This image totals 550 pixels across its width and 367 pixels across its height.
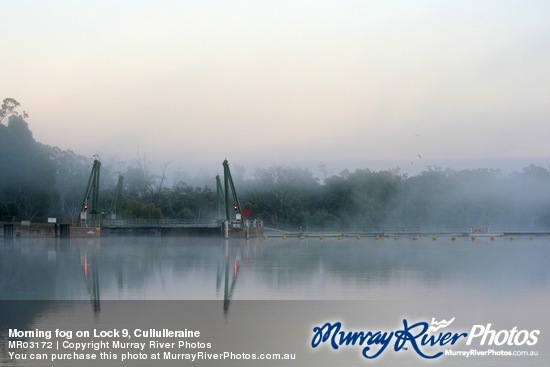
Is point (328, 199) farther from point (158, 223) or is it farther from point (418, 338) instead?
point (418, 338)

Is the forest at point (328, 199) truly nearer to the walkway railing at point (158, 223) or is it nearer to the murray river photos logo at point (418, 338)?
the walkway railing at point (158, 223)

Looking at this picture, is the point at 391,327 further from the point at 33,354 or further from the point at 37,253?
the point at 37,253

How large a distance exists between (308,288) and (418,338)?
9.52 meters

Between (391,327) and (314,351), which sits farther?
(391,327)

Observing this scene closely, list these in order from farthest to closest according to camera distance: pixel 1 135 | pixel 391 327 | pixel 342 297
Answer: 1. pixel 1 135
2. pixel 342 297
3. pixel 391 327

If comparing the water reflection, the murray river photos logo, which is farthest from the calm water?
the murray river photos logo

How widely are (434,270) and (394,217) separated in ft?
262

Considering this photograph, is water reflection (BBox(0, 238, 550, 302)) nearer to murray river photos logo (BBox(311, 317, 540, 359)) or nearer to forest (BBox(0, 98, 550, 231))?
murray river photos logo (BBox(311, 317, 540, 359))

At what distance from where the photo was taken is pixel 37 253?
46.2 m

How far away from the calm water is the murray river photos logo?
1.07 feet

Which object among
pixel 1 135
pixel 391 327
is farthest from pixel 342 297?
pixel 1 135

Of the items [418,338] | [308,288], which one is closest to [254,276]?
[308,288]

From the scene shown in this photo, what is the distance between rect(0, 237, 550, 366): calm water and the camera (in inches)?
736

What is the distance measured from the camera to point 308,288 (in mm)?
25672
